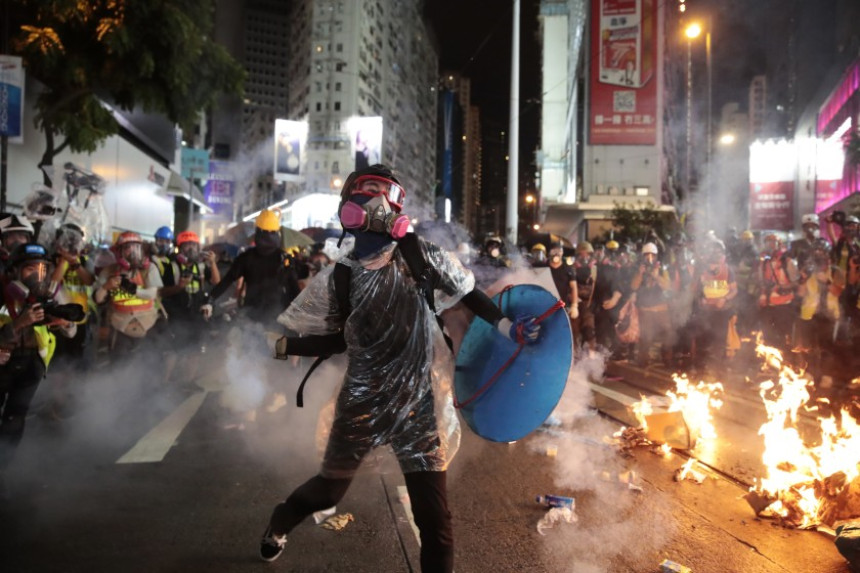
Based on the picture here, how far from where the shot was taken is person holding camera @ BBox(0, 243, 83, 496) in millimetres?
4141

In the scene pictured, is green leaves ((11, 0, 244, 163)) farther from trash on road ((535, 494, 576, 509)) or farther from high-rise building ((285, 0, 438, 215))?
high-rise building ((285, 0, 438, 215))

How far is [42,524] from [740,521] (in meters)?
4.17

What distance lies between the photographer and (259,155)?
416 feet

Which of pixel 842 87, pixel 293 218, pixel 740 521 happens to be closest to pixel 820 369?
pixel 740 521

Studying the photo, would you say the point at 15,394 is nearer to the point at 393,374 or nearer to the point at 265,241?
the point at 265,241

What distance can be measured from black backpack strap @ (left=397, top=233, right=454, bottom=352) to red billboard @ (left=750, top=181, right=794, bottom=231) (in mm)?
39290

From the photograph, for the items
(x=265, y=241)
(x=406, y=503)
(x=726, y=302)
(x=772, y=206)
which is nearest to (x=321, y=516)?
(x=406, y=503)

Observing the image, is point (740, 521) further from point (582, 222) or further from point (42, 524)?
point (582, 222)

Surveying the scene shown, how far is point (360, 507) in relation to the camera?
3934 mm

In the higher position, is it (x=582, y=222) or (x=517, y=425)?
(x=582, y=222)

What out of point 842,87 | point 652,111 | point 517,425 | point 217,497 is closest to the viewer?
point 517,425

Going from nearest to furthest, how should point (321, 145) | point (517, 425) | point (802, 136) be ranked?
1. point (517, 425)
2. point (802, 136)
3. point (321, 145)

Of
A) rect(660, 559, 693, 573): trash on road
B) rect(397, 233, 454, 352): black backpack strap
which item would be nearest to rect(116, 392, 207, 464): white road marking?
rect(397, 233, 454, 352): black backpack strap

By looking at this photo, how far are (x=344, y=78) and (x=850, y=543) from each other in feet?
304
